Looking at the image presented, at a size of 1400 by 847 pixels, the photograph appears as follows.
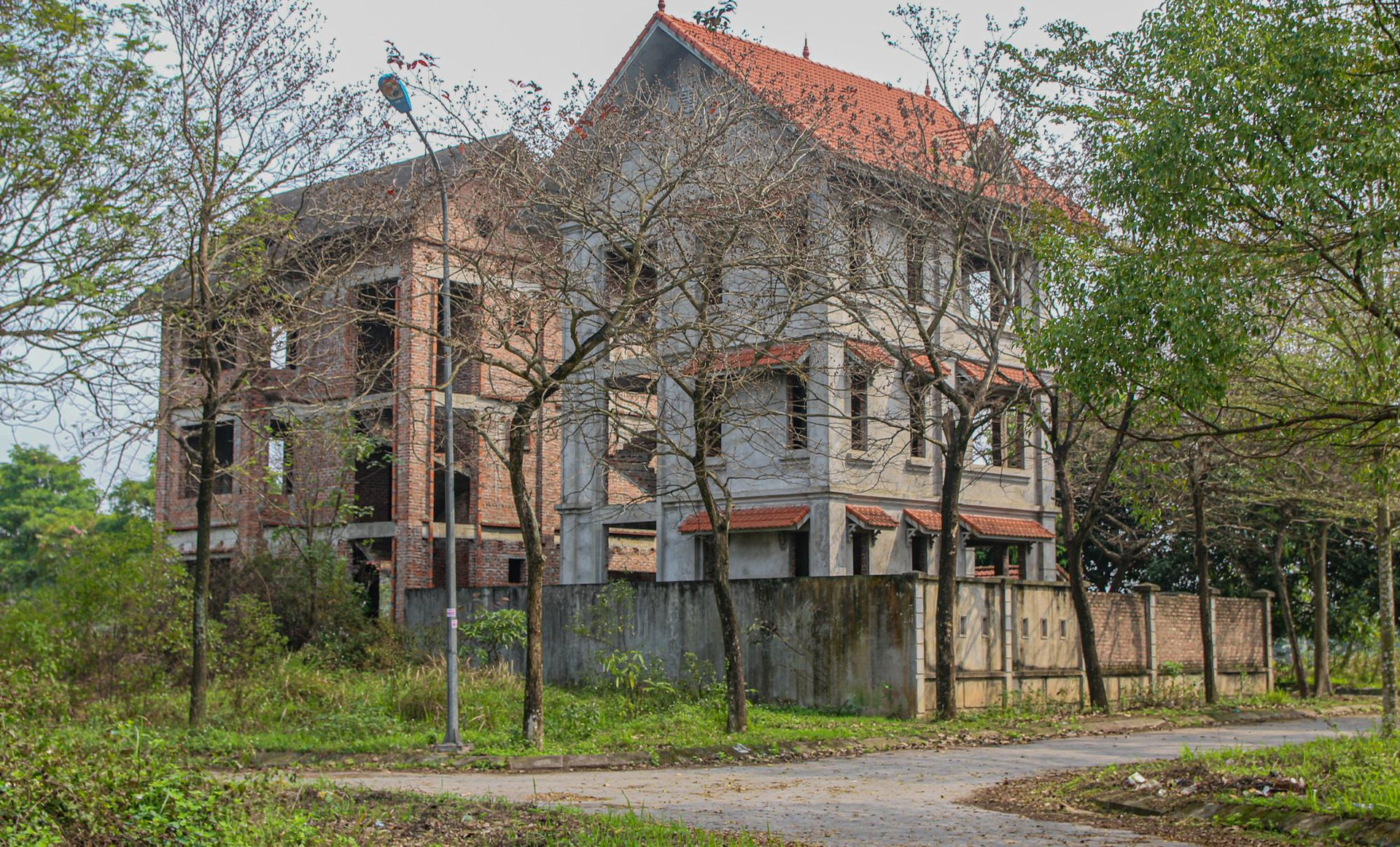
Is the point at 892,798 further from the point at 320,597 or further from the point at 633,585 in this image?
the point at 320,597

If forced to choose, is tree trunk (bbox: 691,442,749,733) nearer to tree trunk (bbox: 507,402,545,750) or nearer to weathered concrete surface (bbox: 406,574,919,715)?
weathered concrete surface (bbox: 406,574,919,715)

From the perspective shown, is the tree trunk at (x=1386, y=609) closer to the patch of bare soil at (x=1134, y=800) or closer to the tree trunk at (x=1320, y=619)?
the patch of bare soil at (x=1134, y=800)

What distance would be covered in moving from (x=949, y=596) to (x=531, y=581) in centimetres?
773

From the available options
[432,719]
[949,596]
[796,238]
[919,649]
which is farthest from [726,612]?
[796,238]

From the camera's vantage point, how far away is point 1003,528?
30469 millimetres

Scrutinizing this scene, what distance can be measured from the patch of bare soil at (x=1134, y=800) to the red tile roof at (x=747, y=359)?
21.8ft

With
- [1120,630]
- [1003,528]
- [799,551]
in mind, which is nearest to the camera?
[1120,630]

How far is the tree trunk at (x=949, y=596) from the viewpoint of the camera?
21.9 meters

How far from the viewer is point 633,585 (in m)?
25.3

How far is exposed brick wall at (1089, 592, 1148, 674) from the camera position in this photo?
1039 inches

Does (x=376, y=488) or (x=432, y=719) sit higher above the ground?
(x=376, y=488)

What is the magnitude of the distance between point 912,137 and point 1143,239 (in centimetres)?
1124

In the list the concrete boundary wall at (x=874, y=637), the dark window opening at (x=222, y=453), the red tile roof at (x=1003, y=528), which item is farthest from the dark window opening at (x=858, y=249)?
the dark window opening at (x=222, y=453)

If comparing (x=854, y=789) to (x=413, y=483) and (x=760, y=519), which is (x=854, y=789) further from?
(x=413, y=483)
